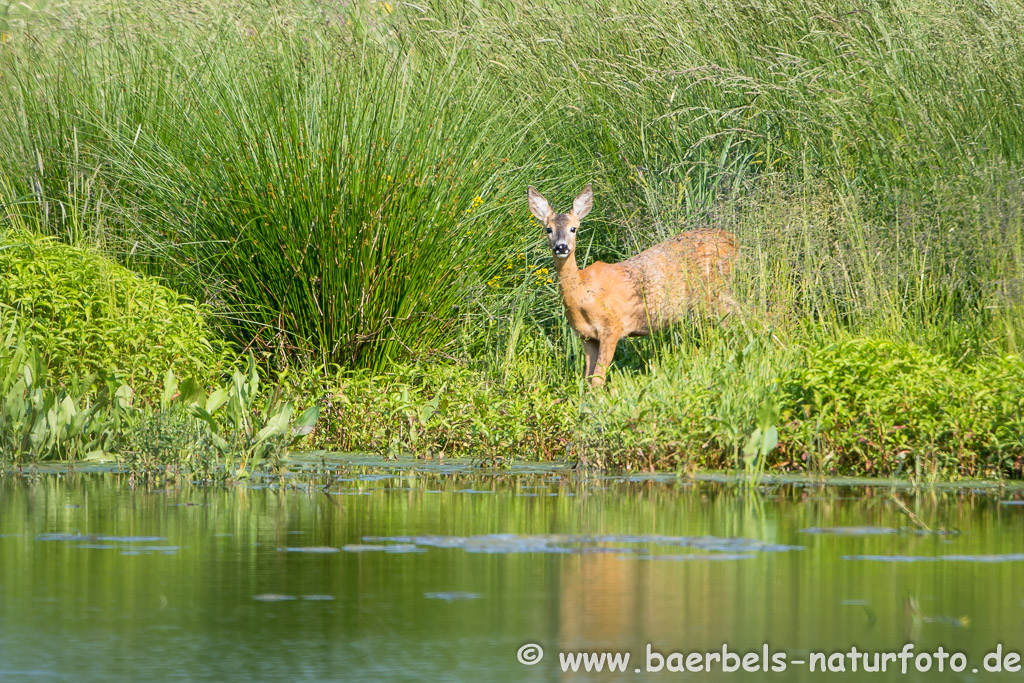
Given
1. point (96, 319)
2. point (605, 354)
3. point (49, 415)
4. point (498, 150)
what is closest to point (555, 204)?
point (498, 150)

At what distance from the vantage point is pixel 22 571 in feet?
19.3

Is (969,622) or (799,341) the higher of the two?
(799,341)

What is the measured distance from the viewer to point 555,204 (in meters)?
12.8

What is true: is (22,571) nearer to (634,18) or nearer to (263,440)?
(263,440)

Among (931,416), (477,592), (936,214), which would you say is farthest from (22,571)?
(936,214)

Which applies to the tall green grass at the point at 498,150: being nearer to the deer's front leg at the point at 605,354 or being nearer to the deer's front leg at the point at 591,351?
the deer's front leg at the point at 591,351

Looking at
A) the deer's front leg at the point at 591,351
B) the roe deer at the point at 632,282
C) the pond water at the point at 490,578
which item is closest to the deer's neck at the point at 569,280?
the roe deer at the point at 632,282

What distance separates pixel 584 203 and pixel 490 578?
5.91m

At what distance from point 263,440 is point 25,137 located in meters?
5.51

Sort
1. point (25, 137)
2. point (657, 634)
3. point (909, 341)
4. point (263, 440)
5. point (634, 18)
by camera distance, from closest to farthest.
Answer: point (657, 634) < point (263, 440) < point (909, 341) < point (25, 137) < point (634, 18)

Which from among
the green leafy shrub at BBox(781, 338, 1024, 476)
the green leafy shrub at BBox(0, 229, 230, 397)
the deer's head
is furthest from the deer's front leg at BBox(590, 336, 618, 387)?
the green leafy shrub at BBox(0, 229, 230, 397)

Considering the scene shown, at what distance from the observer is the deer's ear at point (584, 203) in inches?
444

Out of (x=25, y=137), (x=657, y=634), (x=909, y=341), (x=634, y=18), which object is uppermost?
(x=634, y=18)

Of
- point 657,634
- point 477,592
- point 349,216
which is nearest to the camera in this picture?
point 657,634
